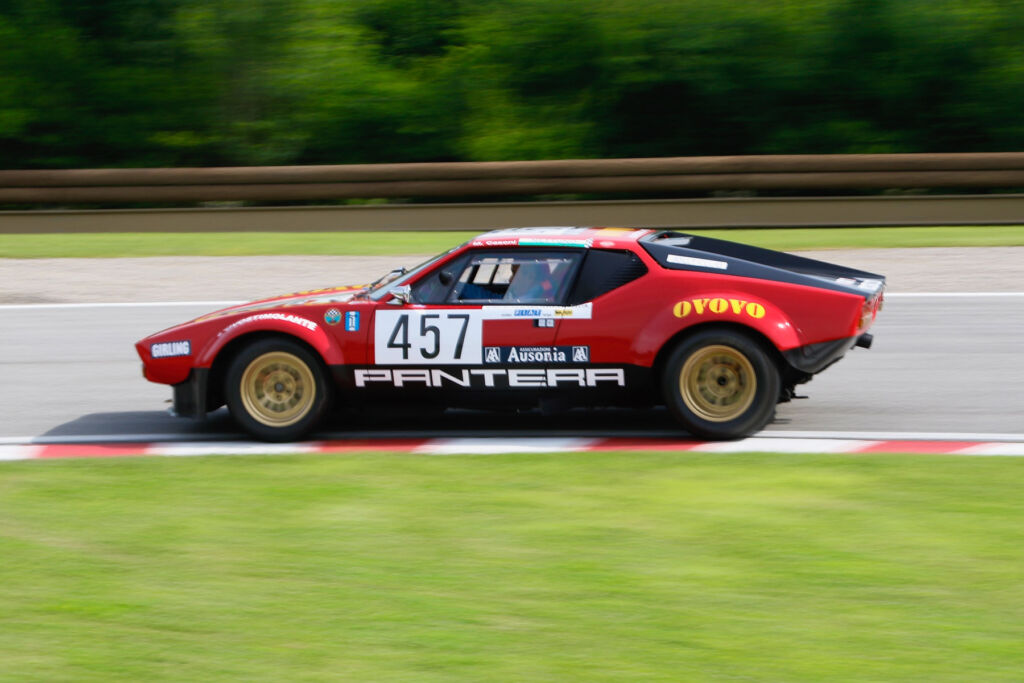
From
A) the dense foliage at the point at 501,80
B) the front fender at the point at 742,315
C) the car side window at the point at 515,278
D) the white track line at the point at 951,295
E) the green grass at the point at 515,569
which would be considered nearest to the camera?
the green grass at the point at 515,569

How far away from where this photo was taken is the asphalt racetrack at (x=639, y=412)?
793 centimetres

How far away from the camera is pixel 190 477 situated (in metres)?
6.77

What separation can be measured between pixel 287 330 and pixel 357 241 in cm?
919

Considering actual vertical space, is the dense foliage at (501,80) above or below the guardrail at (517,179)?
above

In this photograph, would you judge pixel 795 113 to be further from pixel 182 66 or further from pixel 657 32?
pixel 182 66

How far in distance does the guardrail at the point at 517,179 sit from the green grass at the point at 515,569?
11068mm

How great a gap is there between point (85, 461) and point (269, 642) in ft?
10.5

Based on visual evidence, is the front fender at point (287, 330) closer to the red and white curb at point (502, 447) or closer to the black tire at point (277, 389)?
the black tire at point (277, 389)

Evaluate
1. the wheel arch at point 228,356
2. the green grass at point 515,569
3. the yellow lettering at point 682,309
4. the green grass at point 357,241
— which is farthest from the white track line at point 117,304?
the yellow lettering at point 682,309

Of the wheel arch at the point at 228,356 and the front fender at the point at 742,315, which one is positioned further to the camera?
the wheel arch at the point at 228,356

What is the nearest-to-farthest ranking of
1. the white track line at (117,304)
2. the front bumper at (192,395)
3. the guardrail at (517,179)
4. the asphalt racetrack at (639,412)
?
1. the front bumper at (192,395)
2. the asphalt racetrack at (639,412)
3. the white track line at (117,304)
4. the guardrail at (517,179)

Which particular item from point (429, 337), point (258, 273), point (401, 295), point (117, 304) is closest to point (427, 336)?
point (429, 337)

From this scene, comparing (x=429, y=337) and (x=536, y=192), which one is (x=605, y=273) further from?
(x=536, y=192)

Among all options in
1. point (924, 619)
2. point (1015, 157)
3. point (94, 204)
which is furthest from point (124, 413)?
point (1015, 157)
